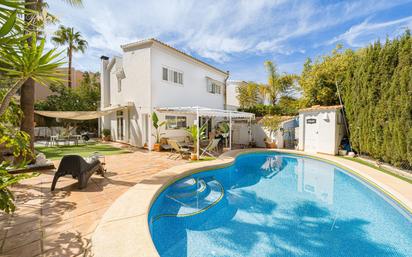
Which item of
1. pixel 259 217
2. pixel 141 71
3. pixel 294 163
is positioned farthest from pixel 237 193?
pixel 141 71

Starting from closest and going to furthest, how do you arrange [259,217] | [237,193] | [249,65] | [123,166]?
[259,217] < [237,193] < [123,166] < [249,65]

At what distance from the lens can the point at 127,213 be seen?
16.7ft

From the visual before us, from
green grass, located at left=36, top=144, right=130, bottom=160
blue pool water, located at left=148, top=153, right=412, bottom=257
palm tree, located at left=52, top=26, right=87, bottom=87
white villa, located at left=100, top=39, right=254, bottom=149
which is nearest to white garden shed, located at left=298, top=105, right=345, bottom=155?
white villa, located at left=100, top=39, right=254, bottom=149

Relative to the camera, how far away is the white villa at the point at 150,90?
54.7ft

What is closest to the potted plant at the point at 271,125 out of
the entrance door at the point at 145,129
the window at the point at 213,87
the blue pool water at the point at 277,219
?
the blue pool water at the point at 277,219

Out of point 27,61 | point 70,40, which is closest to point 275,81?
point 70,40

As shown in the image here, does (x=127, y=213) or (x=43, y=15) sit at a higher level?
(x=43, y=15)

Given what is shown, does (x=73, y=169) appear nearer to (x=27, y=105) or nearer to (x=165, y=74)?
(x=27, y=105)

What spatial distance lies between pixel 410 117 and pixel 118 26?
19.2 m

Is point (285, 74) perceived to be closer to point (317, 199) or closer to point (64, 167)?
point (317, 199)

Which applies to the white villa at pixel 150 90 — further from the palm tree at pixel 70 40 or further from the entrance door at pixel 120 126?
the palm tree at pixel 70 40

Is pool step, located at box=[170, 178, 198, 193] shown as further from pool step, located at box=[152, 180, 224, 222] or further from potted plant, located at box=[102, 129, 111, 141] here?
potted plant, located at box=[102, 129, 111, 141]

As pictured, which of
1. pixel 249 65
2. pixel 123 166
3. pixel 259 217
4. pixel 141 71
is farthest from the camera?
pixel 249 65

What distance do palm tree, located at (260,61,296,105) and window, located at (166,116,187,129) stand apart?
18.8 metres
